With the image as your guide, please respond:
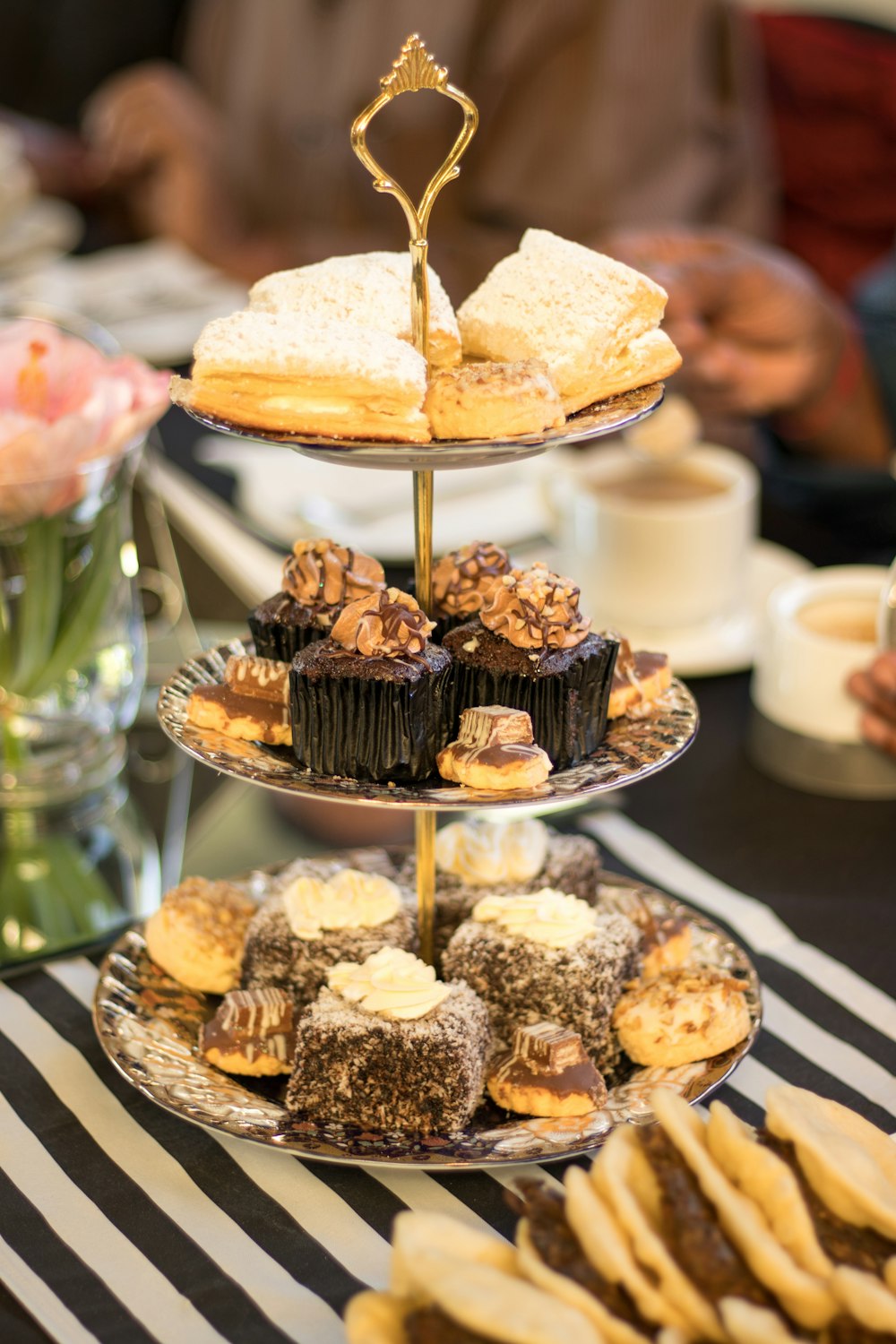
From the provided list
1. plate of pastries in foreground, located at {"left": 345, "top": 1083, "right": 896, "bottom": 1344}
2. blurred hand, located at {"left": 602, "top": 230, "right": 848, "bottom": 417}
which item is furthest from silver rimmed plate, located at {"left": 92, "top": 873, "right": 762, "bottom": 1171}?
blurred hand, located at {"left": 602, "top": 230, "right": 848, "bottom": 417}

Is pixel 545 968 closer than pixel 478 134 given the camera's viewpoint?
Yes

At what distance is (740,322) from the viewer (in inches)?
79.3

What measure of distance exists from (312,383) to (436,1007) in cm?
40

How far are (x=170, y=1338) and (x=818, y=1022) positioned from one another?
1.70ft

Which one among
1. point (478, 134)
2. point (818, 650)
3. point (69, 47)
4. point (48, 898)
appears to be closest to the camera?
point (48, 898)

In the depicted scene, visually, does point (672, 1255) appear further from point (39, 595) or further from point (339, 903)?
point (39, 595)

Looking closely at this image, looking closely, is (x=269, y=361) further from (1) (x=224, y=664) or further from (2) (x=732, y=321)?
(2) (x=732, y=321)

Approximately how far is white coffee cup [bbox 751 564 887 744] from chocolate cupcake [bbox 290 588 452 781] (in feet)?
1.80

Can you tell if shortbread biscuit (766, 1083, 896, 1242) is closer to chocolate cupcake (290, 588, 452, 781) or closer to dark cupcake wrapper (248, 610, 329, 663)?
chocolate cupcake (290, 588, 452, 781)

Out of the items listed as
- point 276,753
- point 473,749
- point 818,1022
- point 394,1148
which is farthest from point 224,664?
point 818,1022

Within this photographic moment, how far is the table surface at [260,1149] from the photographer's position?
84 centimetres

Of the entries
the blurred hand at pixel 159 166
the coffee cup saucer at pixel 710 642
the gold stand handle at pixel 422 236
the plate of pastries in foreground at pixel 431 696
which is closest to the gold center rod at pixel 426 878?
the gold stand handle at pixel 422 236

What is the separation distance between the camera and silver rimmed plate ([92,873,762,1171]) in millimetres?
Result: 891

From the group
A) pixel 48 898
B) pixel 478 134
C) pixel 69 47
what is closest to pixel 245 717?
pixel 48 898
